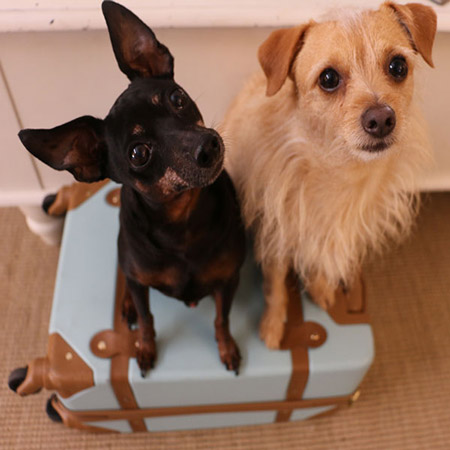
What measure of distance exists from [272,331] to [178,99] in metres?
0.63

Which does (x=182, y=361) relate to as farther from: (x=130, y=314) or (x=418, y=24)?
(x=418, y=24)

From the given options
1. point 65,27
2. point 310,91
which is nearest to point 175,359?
point 310,91

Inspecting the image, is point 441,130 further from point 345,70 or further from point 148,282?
point 148,282

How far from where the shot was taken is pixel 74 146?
79 centimetres

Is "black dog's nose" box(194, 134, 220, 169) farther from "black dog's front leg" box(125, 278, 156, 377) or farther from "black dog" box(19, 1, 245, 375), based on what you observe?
"black dog's front leg" box(125, 278, 156, 377)

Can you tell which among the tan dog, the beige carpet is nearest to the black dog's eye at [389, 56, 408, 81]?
the tan dog

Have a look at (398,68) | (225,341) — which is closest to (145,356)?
(225,341)

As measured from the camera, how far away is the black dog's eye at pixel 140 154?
2.62 ft

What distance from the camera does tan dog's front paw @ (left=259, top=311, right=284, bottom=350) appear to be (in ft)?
3.96

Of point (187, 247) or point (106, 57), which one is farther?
point (106, 57)

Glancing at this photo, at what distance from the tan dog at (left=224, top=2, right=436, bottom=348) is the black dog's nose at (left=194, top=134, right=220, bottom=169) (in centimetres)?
22

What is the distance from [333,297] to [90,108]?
839mm

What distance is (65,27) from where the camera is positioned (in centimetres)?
111

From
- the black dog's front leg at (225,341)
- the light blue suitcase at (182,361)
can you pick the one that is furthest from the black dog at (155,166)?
the light blue suitcase at (182,361)
